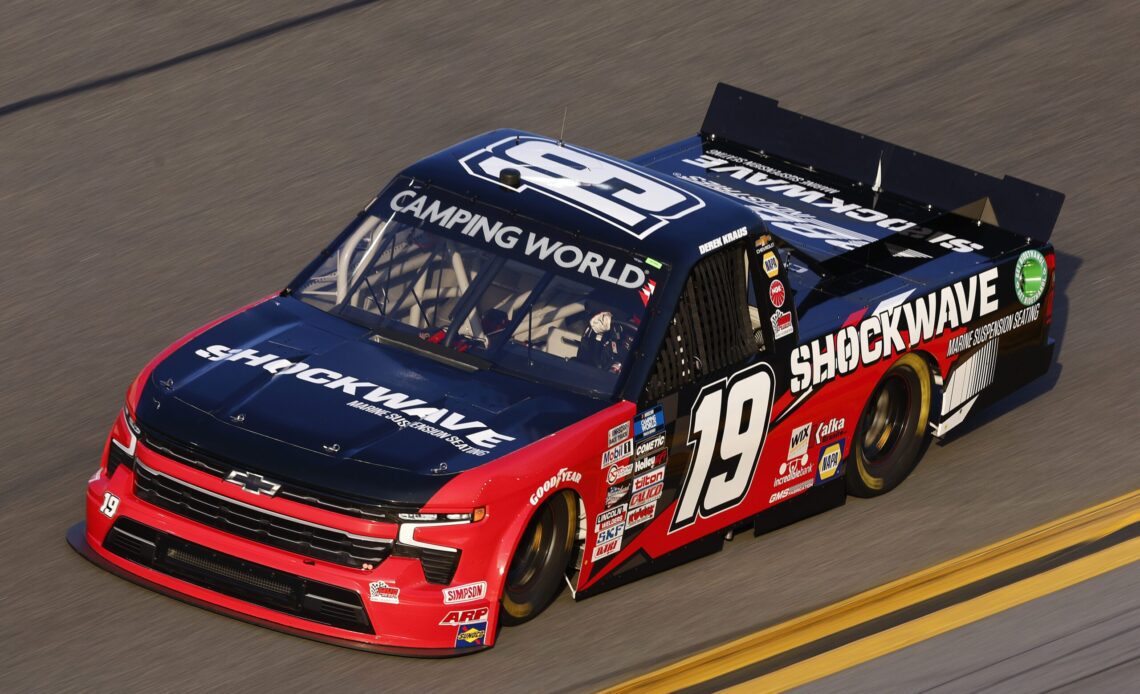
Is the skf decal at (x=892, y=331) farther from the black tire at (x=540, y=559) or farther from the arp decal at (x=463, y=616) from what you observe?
the arp decal at (x=463, y=616)

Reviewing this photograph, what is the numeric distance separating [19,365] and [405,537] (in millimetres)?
3894

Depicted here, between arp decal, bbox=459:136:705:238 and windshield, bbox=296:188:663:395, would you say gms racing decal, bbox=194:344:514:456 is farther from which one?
arp decal, bbox=459:136:705:238

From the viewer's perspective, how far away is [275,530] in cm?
747

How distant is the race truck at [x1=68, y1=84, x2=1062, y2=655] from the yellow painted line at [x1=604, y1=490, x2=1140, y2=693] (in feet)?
1.98

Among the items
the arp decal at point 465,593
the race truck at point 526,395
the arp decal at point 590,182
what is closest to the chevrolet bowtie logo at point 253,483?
the race truck at point 526,395

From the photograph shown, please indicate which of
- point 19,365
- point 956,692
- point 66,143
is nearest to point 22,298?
point 19,365

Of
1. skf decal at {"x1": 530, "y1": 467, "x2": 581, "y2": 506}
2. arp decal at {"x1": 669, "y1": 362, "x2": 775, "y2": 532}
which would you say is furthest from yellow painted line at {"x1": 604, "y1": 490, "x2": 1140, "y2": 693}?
skf decal at {"x1": 530, "y1": 467, "x2": 581, "y2": 506}

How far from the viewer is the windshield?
27.2ft

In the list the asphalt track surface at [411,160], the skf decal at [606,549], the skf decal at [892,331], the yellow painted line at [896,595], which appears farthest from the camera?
the skf decal at [892,331]

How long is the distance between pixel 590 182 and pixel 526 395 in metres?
1.32

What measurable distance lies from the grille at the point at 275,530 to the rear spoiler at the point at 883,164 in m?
4.57

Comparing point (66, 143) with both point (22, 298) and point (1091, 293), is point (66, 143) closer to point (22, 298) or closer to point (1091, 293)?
point (22, 298)

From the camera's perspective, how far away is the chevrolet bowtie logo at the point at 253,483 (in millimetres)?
7418

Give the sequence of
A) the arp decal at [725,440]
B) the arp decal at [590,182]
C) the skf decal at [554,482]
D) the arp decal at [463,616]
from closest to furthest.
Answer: the arp decal at [463,616], the skf decal at [554,482], the arp decal at [725,440], the arp decal at [590,182]
